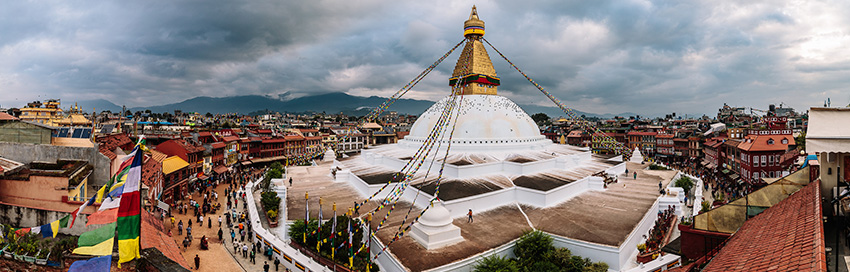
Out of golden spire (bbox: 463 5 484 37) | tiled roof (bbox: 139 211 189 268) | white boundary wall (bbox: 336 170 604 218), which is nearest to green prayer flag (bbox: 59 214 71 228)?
tiled roof (bbox: 139 211 189 268)

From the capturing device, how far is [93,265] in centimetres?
682

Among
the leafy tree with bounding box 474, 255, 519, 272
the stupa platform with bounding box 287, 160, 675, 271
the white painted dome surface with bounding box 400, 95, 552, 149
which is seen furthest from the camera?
the white painted dome surface with bounding box 400, 95, 552, 149

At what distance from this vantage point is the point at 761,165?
22.9 meters

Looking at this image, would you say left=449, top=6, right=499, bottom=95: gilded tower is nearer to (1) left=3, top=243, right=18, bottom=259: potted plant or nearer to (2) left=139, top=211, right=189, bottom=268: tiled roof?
(2) left=139, top=211, right=189, bottom=268: tiled roof

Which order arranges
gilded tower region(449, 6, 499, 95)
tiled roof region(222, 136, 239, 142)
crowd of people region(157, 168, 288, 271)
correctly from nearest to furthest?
crowd of people region(157, 168, 288, 271) < gilded tower region(449, 6, 499, 95) < tiled roof region(222, 136, 239, 142)

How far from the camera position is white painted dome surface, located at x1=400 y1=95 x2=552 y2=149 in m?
20.1

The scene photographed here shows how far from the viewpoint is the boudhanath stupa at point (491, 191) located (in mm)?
10023

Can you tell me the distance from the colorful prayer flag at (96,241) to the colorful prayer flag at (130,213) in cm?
126

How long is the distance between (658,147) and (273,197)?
4352 cm

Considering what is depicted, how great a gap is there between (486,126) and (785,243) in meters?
17.1

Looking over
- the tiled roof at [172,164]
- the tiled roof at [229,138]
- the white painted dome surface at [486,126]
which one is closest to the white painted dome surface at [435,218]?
the white painted dome surface at [486,126]

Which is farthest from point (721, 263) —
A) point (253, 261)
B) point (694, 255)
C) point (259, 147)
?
point (259, 147)

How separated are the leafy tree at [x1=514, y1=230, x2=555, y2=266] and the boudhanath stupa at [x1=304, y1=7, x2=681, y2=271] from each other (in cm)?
36

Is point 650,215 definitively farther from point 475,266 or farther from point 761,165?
point 761,165
